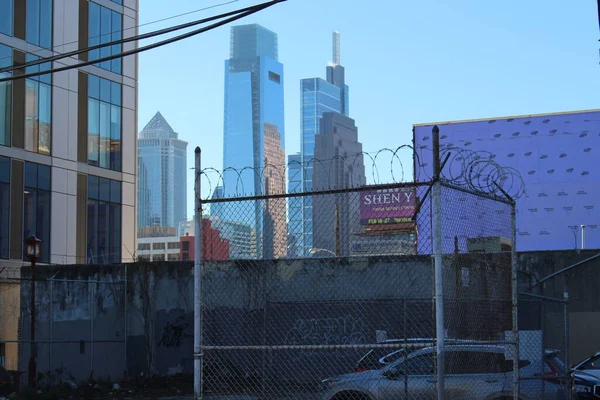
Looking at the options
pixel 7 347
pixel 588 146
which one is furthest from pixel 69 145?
pixel 588 146

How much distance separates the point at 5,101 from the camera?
3719cm

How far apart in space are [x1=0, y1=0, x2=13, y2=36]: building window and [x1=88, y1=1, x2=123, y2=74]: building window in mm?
4961

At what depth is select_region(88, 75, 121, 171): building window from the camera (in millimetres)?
42219

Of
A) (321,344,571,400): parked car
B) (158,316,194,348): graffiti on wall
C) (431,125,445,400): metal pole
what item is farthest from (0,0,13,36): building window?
(431,125,445,400): metal pole

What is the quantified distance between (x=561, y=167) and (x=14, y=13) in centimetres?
2895

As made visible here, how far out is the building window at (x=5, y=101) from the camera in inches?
1453

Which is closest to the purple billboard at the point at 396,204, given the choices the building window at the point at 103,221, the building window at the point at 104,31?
the building window at the point at 103,221

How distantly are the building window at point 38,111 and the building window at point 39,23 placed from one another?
0.97 metres

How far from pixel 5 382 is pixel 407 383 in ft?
37.9

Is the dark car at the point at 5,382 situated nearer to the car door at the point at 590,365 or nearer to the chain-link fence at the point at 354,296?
the chain-link fence at the point at 354,296

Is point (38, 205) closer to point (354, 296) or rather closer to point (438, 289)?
point (354, 296)

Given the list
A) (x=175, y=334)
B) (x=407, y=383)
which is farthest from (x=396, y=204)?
(x=407, y=383)

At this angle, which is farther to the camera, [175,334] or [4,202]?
[4,202]

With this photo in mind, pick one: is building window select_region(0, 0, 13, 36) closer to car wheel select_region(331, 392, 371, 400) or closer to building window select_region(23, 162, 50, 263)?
building window select_region(23, 162, 50, 263)
